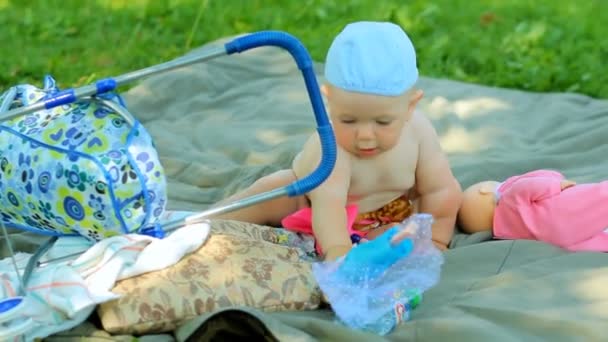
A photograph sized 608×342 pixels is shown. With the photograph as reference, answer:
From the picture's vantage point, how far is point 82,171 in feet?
7.66

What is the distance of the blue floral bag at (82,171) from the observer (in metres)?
2.35

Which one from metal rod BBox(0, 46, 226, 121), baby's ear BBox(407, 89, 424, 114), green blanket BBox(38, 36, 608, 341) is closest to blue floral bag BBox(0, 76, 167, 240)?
metal rod BBox(0, 46, 226, 121)

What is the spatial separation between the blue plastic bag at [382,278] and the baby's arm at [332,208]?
0.66 feet

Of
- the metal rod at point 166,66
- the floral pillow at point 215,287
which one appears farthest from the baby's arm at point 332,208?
the metal rod at point 166,66

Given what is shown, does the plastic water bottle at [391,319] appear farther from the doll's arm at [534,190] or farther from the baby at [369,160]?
the doll's arm at [534,190]

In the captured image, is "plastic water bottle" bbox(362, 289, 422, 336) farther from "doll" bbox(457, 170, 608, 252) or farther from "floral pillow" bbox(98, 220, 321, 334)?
"doll" bbox(457, 170, 608, 252)

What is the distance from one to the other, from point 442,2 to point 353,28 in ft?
11.4

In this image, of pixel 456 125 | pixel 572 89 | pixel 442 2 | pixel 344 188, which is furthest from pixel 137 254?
pixel 442 2

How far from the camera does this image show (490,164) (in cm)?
346

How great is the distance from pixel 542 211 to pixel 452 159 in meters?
0.88

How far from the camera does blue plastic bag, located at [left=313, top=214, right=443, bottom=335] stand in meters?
2.36

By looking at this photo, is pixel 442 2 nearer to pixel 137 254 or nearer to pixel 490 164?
pixel 490 164

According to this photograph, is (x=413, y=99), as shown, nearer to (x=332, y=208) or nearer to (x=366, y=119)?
(x=366, y=119)

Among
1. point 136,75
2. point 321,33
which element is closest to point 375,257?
point 136,75
